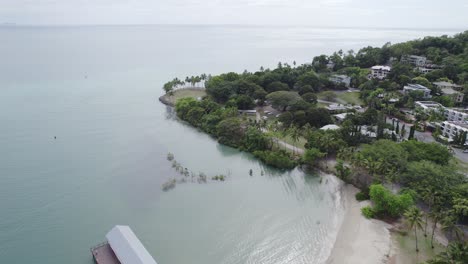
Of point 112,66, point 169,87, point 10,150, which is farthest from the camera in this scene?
point 112,66

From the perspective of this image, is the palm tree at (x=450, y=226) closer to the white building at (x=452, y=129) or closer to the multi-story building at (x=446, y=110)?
the white building at (x=452, y=129)

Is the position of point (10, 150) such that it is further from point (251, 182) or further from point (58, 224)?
point (251, 182)

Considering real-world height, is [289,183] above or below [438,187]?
below

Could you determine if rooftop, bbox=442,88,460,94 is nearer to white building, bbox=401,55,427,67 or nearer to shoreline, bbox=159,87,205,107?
white building, bbox=401,55,427,67

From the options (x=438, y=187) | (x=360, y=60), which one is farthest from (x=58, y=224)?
(x=360, y=60)

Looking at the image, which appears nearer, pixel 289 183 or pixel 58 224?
pixel 58 224

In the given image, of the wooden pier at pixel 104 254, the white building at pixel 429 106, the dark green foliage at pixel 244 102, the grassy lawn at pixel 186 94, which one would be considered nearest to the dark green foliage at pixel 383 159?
the wooden pier at pixel 104 254
